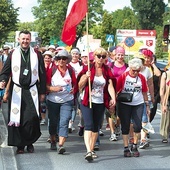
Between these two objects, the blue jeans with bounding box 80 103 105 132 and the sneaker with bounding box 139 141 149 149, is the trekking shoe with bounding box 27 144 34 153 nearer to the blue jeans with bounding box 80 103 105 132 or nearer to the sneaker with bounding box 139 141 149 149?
the blue jeans with bounding box 80 103 105 132

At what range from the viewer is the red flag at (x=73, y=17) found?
865cm

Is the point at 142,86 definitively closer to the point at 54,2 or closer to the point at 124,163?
the point at 124,163

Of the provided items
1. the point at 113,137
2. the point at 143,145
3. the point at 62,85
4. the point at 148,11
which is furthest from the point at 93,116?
the point at 148,11

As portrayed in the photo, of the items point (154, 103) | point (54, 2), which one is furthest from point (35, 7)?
point (154, 103)

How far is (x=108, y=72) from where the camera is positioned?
8.32 m

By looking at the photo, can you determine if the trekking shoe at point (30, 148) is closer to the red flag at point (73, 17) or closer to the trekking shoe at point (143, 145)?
the red flag at point (73, 17)

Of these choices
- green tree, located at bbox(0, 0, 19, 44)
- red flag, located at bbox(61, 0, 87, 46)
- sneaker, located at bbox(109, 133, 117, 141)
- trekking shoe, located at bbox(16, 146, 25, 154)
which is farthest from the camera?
green tree, located at bbox(0, 0, 19, 44)

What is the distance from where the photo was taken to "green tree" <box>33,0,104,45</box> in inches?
3408

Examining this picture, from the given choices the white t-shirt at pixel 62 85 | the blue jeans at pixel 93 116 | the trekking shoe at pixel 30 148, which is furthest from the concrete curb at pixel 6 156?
the blue jeans at pixel 93 116

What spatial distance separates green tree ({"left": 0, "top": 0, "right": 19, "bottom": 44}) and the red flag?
4635cm

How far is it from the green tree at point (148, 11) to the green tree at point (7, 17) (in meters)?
65.7

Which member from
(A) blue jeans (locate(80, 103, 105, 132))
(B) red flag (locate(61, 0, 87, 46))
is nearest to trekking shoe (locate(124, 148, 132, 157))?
(A) blue jeans (locate(80, 103, 105, 132))

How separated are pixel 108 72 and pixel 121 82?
418 millimetres

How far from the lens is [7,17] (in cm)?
5450
